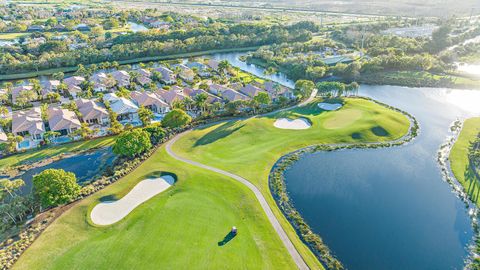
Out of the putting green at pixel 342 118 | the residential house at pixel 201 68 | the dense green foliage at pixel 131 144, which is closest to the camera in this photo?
the dense green foliage at pixel 131 144

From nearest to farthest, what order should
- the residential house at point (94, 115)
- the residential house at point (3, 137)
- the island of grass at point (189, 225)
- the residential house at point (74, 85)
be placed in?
the island of grass at point (189, 225), the residential house at point (3, 137), the residential house at point (94, 115), the residential house at point (74, 85)

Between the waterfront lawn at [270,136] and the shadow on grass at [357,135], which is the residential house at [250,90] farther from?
the shadow on grass at [357,135]

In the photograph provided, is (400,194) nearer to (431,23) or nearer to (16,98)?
(16,98)

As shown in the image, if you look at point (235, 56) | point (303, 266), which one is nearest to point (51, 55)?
point (235, 56)

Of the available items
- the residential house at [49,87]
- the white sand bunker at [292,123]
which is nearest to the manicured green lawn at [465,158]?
the white sand bunker at [292,123]

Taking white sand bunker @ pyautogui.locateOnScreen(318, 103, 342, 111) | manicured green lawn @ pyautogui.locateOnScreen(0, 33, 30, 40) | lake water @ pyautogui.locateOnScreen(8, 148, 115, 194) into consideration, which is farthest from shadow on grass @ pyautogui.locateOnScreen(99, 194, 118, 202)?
manicured green lawn @ pyautogui.locateOnScreen(0, 33, 30, 40)

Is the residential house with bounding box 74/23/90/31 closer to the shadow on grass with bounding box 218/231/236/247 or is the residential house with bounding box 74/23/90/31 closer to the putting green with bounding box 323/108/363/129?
the putting green with bounding box 323/108/363/129
